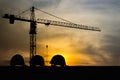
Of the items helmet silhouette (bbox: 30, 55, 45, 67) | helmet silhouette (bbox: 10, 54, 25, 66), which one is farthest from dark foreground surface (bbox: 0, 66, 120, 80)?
helmet silhouette (bbox: 10, 54, 25, 66)

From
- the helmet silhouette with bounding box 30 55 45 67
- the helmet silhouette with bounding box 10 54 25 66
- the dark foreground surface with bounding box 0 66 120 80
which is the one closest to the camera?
the dark foreground surface with bounding box 0 66 120 80

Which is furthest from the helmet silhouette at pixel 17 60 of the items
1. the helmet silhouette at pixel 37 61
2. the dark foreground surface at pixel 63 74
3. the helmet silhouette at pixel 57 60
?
the dark foreground surface at pixel 63 74

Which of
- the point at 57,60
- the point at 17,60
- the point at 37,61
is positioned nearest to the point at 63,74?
the point at 57,60

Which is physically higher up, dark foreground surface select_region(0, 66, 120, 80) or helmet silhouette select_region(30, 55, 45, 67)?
helmet silhouette select_region(30, 55, 45, 67)

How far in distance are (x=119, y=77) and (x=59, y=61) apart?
56.2 m

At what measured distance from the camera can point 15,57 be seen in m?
168

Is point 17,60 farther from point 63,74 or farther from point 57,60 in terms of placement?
point 63,74

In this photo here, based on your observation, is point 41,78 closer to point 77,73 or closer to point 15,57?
point 77,73

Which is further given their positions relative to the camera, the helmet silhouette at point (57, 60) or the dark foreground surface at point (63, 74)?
the helmet silhouette at point (57, 60)

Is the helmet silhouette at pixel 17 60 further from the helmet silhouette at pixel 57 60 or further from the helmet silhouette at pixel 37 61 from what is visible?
the helmet silhouette at pixel 57 60

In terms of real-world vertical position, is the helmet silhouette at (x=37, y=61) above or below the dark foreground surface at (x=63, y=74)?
above

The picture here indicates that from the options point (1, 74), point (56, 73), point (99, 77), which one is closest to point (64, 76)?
point (56, 73)

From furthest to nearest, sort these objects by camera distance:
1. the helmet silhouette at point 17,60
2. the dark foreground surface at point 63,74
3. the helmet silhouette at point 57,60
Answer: the helmet silhouette at point 17,60, the helmet silhouette at point 57,60, the dark foreground surface at point 63,74

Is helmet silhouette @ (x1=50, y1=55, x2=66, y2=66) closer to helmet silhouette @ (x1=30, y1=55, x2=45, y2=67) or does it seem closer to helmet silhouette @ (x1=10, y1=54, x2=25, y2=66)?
helmet silhouette @ (x1=30, y1=55, x2=45, y2=67)
